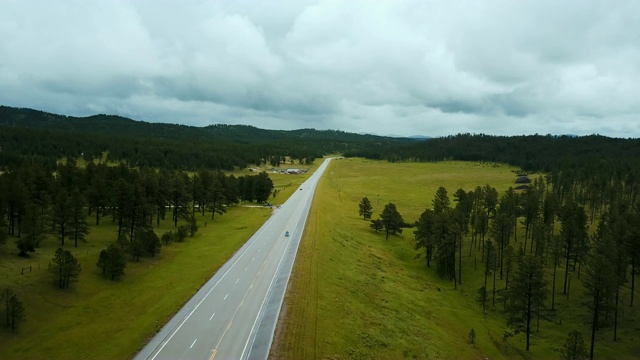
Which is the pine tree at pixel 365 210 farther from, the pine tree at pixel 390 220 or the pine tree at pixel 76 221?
the pine tree at pixel 76 221

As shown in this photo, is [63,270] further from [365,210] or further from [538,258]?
[365,210]

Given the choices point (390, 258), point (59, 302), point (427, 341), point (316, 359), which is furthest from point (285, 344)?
point (390, 258)

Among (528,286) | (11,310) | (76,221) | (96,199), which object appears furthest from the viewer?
(96,199)

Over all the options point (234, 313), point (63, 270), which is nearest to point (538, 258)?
point (234, 313)

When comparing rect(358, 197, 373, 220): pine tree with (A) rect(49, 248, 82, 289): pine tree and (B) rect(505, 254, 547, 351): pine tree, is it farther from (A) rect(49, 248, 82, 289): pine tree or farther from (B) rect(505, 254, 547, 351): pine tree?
(A) rect(49, 248, 82, 289): pine tree

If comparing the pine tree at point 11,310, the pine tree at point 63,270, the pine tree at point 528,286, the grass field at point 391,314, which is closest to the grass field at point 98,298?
the pine tree at point 11,310

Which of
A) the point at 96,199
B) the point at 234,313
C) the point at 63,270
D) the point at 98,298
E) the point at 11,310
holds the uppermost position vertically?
the point at 96,199

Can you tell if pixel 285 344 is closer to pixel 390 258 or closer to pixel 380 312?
pixel 380 312
